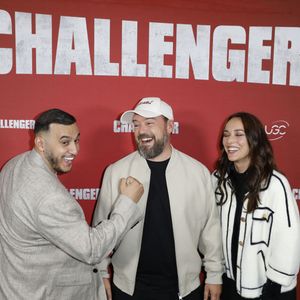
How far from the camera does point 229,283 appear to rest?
191cm

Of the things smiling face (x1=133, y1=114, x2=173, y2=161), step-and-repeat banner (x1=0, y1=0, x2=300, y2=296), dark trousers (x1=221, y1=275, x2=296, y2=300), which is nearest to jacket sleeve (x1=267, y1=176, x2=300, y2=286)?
dark trousers (x1=221, y1=275, x2=296, y2=300)

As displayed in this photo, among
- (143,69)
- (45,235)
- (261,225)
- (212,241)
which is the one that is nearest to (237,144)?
(261,225)

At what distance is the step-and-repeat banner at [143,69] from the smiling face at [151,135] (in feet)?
1.35

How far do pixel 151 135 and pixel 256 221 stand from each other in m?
0.68

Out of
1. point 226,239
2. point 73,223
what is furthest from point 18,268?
point 226,239

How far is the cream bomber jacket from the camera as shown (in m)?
1.83

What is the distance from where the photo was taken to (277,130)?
239 centimetres

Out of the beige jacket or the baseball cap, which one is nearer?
the beige jacket

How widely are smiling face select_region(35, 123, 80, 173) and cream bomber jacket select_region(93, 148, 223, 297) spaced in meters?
0.44

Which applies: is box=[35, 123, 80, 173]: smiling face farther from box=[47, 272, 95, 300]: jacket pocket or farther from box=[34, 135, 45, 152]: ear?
box=[47, 272, 95, 300]: jacket pocket

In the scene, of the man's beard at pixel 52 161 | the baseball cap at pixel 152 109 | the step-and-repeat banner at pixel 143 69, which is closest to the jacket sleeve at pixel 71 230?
the man's beard at pixel 52 161

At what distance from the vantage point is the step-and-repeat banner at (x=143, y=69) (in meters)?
2.16

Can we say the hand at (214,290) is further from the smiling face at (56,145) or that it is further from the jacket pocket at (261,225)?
the smiling face at (56,145)

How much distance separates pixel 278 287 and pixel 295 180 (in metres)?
0.91
